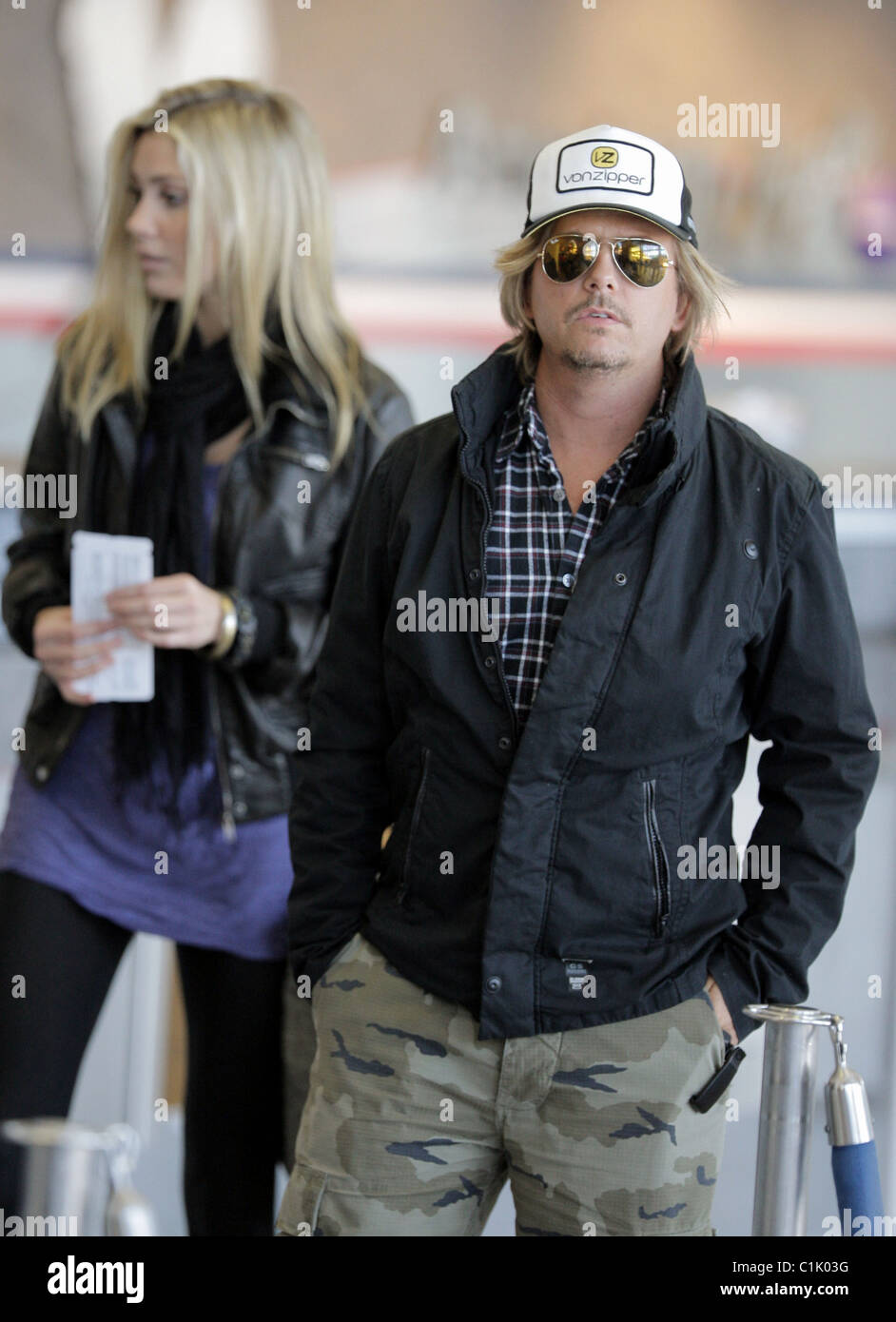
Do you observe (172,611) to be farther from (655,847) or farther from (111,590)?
(655,847)

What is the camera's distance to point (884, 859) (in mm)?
2857

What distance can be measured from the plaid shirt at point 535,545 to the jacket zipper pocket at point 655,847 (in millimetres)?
157

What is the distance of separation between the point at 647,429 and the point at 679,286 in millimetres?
208

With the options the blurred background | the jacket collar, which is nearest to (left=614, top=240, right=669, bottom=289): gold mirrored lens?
the jacket collar

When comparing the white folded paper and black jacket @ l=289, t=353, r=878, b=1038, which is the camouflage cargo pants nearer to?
black jacket @ l=289, t=353, r=878, b=1038

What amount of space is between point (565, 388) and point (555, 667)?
33 centimetres

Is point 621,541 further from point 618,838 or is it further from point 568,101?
point 568,101

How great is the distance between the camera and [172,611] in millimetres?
2020

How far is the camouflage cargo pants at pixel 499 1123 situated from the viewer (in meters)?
1.54

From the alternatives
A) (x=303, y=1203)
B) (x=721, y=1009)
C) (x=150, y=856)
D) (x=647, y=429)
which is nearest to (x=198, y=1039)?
(x=150, y=856)

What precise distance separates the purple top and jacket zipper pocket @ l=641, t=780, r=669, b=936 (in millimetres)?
710
